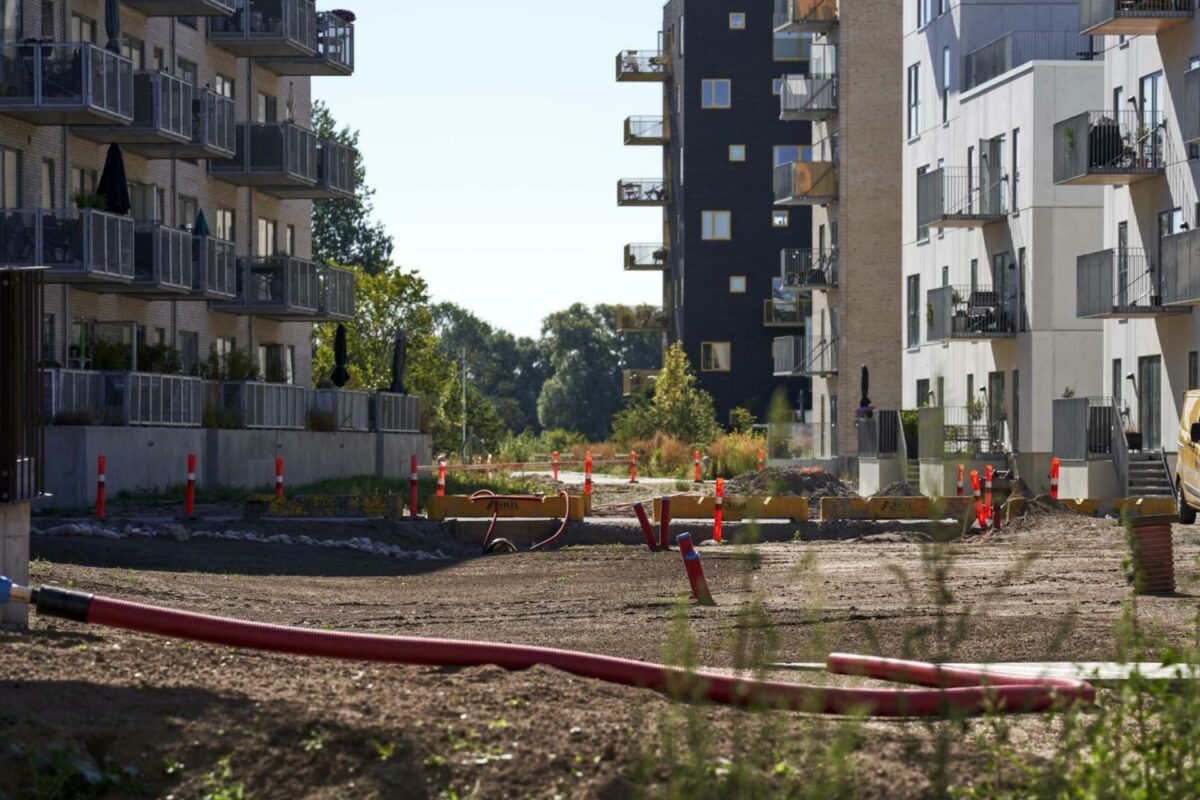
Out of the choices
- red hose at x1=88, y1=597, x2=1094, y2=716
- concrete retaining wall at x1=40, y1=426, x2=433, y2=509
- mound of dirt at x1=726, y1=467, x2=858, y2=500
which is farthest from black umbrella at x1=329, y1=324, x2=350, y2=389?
red hose at x1=88, y1=597, x2=1094, y2=716

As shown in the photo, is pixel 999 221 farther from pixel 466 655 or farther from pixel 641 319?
pixel 641 319

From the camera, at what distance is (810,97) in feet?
233

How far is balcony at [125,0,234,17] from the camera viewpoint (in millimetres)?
45031

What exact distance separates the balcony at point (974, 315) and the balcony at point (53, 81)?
864 inches

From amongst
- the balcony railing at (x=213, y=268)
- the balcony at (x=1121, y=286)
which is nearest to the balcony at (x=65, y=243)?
the balcony railing at (x=213, y=268)

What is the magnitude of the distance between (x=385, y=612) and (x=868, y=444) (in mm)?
39402

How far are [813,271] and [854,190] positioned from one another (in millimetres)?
3448

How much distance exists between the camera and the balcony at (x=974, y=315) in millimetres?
51625

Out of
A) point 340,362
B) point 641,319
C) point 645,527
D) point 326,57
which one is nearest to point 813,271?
point 340,362

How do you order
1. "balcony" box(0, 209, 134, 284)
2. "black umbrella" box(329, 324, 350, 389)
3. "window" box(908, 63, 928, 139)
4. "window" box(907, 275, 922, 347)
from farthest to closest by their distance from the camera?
"window" box(908, 63, 928, 139), "window" box(907, 275, 922, 347), "black umbrella" box(329, 324, 350, 389), "balcony" box(0, 209, 134, 284)

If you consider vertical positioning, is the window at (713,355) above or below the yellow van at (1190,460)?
above

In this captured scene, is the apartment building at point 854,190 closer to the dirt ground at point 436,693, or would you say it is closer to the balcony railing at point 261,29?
the balcony railing at point 261,29

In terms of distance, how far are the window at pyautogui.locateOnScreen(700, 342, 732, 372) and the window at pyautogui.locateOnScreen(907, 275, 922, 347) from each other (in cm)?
3114

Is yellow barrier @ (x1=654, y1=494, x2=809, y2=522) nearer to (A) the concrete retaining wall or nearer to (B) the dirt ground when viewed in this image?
(A) the concrete retaining wall
